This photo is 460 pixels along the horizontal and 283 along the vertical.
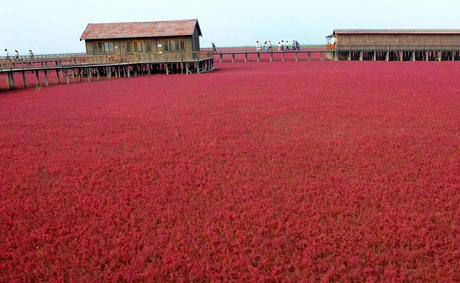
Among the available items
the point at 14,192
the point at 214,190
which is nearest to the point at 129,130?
the point at 14,192

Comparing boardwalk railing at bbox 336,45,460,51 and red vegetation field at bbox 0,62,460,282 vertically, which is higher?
boardwalk railing at bbox 336,45,460,51

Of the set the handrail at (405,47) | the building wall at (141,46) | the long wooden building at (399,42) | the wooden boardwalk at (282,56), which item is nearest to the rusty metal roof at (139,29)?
the building wall at (141,46)

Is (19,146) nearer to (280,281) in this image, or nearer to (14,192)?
(14,192)

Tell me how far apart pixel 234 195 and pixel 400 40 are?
148 ft

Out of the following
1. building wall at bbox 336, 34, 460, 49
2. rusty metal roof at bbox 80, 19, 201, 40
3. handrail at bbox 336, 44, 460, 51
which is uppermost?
rusty metal roof at bbox 80, 19, 201, 40

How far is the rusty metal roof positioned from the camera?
34.9 meters

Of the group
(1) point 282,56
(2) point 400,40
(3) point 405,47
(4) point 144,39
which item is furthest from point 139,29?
(3) point 405,47

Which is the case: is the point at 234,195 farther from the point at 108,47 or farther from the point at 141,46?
the point at 108,47

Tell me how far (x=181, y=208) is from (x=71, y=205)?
7.77ft

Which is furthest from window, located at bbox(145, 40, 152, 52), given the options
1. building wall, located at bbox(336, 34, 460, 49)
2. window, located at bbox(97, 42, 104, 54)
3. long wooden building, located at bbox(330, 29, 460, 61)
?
building wall, located at bbox(336, 34, 460, 49)

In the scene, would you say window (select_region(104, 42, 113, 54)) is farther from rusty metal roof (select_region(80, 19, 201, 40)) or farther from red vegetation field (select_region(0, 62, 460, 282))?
red vegetation field (select_region(0, 62, 460, 282))

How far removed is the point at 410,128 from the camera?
1345 centimetres

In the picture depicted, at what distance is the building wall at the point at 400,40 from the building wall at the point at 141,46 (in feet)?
71.6

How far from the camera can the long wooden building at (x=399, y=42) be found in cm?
4644
